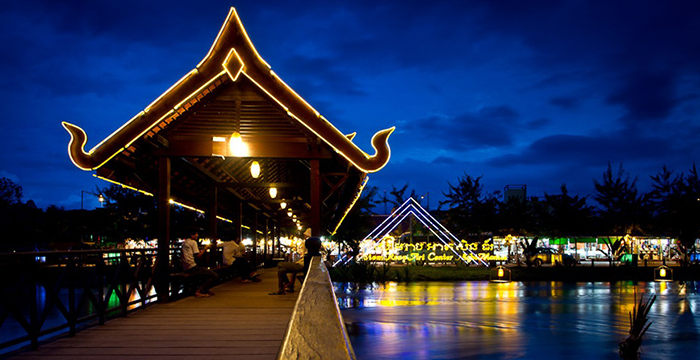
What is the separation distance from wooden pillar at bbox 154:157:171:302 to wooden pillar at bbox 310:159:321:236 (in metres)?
2.73

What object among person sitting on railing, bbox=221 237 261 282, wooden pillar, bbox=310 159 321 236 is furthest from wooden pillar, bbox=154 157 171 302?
person sitting on railing, bbox=221 237 261 282

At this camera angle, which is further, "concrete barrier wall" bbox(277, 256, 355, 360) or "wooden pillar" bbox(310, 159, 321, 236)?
"wooden pillar" bbox(310, 159, 321, 236)

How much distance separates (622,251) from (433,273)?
771 inches

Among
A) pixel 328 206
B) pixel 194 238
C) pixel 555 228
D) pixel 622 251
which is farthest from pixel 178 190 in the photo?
pixel 555 228

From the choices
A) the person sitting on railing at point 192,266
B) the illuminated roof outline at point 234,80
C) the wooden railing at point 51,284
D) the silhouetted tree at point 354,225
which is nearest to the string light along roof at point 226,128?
the illuminated roof outline at point 234,80

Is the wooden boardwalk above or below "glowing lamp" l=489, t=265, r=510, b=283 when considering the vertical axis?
above

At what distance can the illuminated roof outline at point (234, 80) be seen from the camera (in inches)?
410

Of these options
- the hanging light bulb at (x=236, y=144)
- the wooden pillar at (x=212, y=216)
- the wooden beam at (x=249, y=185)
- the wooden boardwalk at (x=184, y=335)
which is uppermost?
the hanging light bulb at (x=236, y=144)

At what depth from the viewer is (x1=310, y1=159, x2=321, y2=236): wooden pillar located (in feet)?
40.0

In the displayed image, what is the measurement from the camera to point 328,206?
82.5ft

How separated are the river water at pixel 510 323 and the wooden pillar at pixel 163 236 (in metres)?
3.68

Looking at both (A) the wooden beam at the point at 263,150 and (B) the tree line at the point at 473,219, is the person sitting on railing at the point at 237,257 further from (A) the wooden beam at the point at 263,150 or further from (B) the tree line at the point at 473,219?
(B) the tree line at the point at 473,219

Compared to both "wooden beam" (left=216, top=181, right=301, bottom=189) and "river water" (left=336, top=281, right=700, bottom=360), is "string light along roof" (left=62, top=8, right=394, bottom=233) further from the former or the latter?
"river water" (left=336, top=281, right=700, bottom=360)

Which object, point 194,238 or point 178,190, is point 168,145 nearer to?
point 194,238
